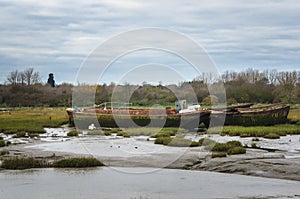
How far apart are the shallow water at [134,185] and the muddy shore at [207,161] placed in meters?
1.25

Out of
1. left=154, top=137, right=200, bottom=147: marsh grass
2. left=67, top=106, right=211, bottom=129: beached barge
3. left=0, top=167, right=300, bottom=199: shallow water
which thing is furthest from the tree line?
left=0, top=167, right=300, bottom=199: shallow water

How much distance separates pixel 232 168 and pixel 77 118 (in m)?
39.8

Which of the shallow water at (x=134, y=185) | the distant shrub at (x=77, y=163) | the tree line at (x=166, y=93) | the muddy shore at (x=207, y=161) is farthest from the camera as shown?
the tree line at (x=166, y=93)

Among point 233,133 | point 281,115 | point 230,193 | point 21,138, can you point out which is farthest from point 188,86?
point 230,193

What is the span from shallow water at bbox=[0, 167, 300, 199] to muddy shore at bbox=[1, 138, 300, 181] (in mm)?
1251

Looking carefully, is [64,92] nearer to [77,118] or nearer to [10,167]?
[77,118]

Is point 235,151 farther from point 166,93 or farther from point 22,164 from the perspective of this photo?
point 166,93

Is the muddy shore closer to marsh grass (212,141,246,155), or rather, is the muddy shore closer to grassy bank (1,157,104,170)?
marsh grass (212,141,246,155)

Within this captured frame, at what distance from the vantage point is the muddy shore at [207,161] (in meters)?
21.7

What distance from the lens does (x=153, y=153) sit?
2884 centimetres

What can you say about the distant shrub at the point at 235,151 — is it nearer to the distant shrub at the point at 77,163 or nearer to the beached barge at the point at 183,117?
the distant shrub at the point at 77,163

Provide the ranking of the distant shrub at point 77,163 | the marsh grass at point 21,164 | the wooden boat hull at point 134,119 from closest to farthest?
1. the marsh grass at point 21,164
2. the distant shrub at point 77,163
3. the wooden boat hull at point 134,119

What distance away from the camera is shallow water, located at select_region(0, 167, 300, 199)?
1645 centimetres

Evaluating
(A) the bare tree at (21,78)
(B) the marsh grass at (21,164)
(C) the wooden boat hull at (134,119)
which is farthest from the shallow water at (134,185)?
(A) the bare tree at (21,78)
